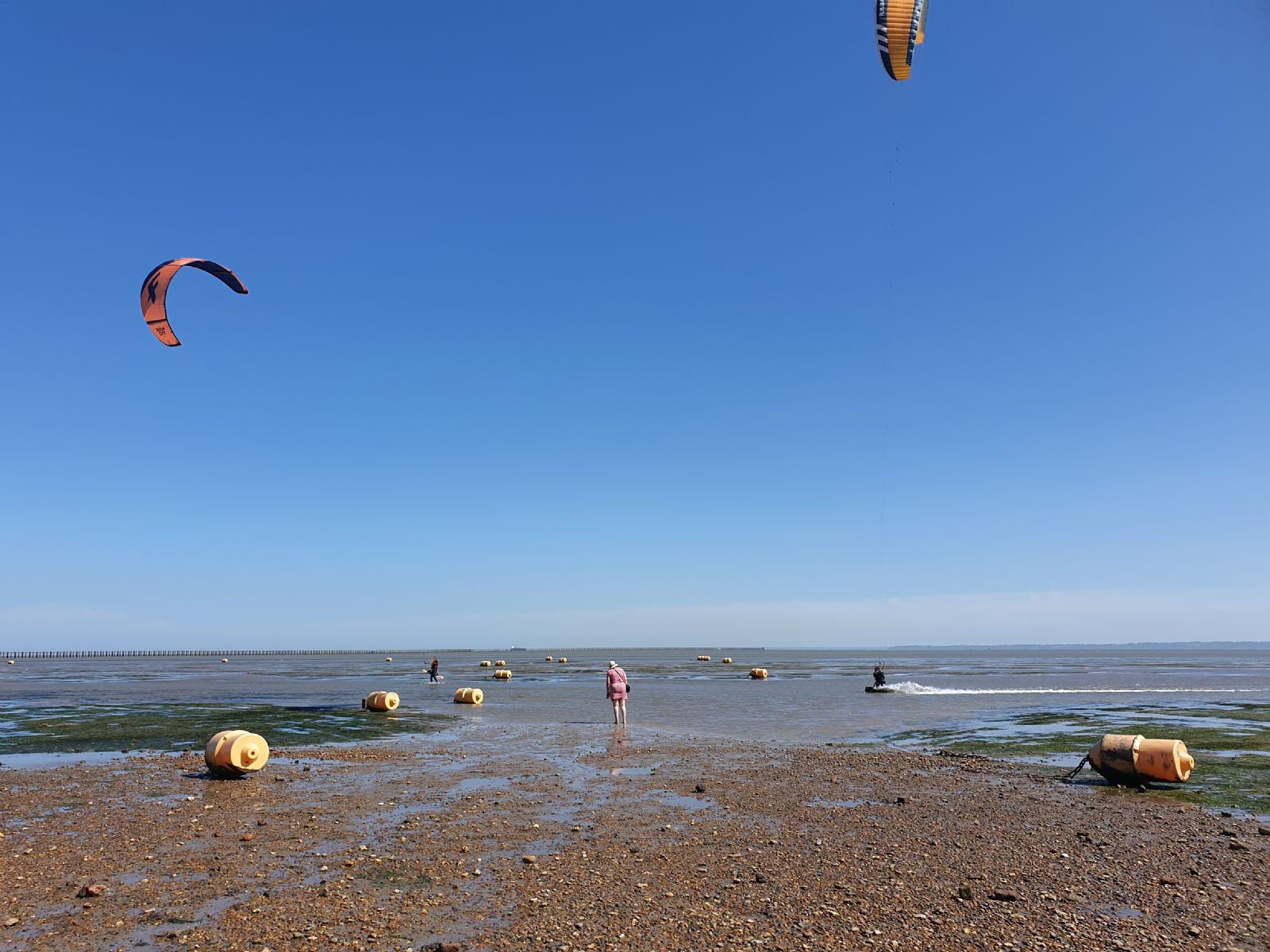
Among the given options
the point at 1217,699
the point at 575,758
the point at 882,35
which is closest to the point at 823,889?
the point at 575,758

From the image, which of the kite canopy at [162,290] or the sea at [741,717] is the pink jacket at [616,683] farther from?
the kite canopy at [162,290]

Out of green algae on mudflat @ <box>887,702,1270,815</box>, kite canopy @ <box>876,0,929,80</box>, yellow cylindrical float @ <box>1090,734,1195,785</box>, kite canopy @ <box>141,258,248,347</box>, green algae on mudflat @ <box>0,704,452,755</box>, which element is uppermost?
kite canopy @ <box>876,0,929,80</box>

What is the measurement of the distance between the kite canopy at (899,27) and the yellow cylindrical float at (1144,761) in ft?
51.3

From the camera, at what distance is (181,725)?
2662 centimetres

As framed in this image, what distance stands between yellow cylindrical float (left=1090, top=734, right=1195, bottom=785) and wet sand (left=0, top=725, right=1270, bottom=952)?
62 centimetres

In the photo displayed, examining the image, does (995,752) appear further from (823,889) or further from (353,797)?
(353,797)

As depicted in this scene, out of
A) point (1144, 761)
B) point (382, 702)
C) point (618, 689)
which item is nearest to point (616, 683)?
point (618, 689)

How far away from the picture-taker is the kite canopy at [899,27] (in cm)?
1900

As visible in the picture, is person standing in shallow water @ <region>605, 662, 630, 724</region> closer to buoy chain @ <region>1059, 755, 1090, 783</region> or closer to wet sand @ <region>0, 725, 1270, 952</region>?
wet sand @ <region>0, 725, 1270, 952</region>

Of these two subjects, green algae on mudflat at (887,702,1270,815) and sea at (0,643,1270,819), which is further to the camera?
sea at (0,643,1270,819)

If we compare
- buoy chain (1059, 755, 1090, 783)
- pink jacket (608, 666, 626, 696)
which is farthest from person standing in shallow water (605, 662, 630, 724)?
buoy chain (1059, 755, 1090, 783)

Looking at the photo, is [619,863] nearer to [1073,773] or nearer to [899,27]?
[1073,773]

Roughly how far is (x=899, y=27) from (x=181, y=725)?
28717mm

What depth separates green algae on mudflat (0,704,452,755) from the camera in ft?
71.8
